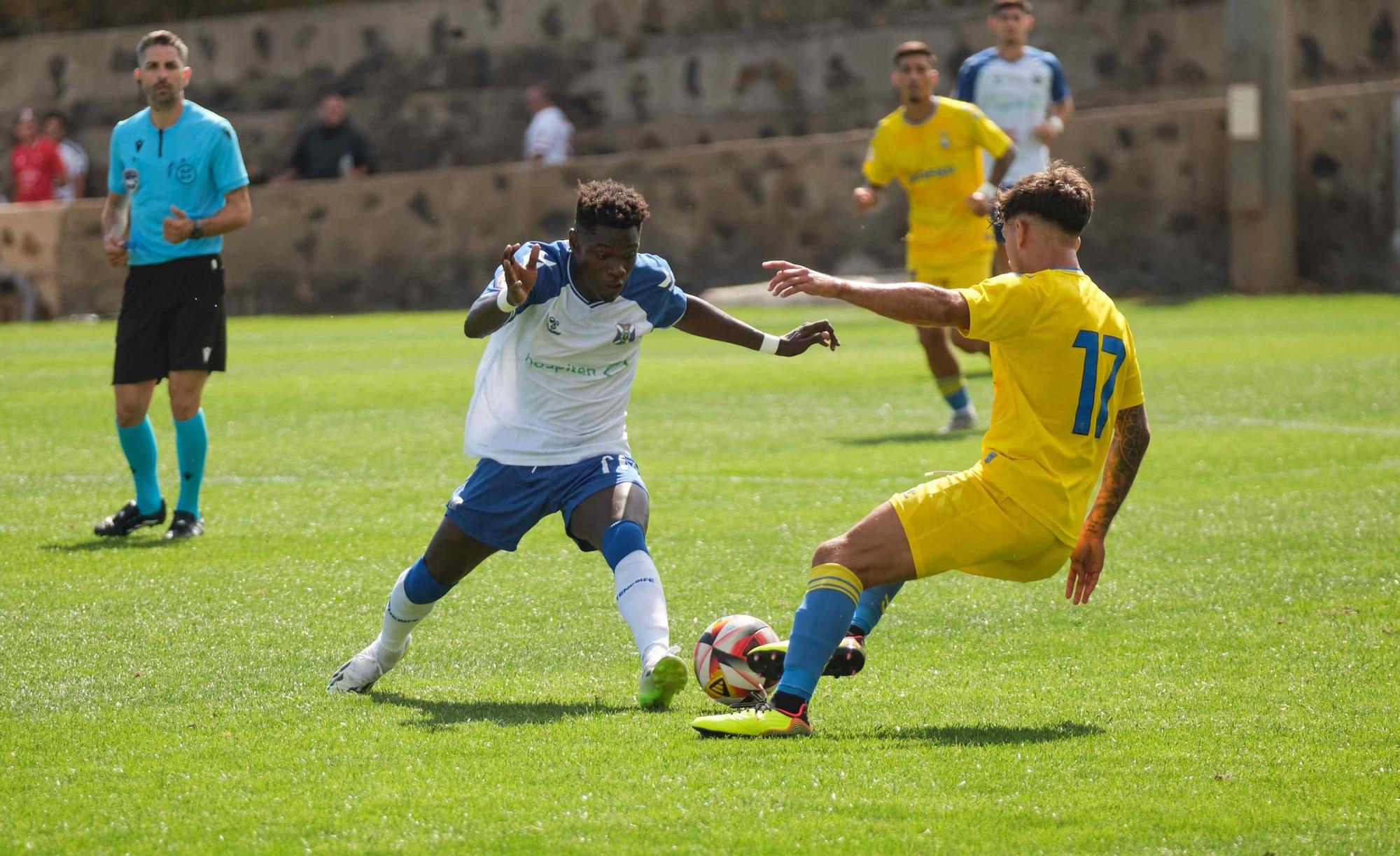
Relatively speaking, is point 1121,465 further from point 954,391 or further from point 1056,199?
point 954,391

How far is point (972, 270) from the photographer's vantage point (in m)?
12.1

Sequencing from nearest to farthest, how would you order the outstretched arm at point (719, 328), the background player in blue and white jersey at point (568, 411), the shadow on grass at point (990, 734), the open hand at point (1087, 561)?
the shadow on grass at point (990, 734) < the open hand at point (1087, 561) < the background player in blue and white jersey at point (568, 411) < the outstretched arm at point (719, 328)

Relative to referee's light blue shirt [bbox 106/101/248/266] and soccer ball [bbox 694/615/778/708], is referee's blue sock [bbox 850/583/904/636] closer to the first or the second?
soccer ball [bbox 694/615/778/708]

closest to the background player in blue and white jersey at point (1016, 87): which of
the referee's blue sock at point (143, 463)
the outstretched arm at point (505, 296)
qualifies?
the referee's blue sock at point (143, 463)

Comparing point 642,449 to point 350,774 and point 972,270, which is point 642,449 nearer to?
point 972,270

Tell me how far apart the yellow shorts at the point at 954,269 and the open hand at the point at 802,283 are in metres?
7.45

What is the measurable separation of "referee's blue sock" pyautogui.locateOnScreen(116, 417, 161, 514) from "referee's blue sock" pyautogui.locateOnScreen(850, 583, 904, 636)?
4.28 metres

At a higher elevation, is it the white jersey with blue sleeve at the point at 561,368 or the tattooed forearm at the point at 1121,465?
the white jersey with blue sleeve at the point at 561,368

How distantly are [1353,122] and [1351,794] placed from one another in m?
17.7

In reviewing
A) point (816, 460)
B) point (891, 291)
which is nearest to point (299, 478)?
point (816, 460)

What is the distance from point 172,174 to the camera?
8367 millimetres

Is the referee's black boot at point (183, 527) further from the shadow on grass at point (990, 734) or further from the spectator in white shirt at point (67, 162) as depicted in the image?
the spectator in white shirt at point (67, 162)

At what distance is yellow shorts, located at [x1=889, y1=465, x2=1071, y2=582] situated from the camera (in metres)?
4.81

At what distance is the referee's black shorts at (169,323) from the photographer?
27.2 feet
